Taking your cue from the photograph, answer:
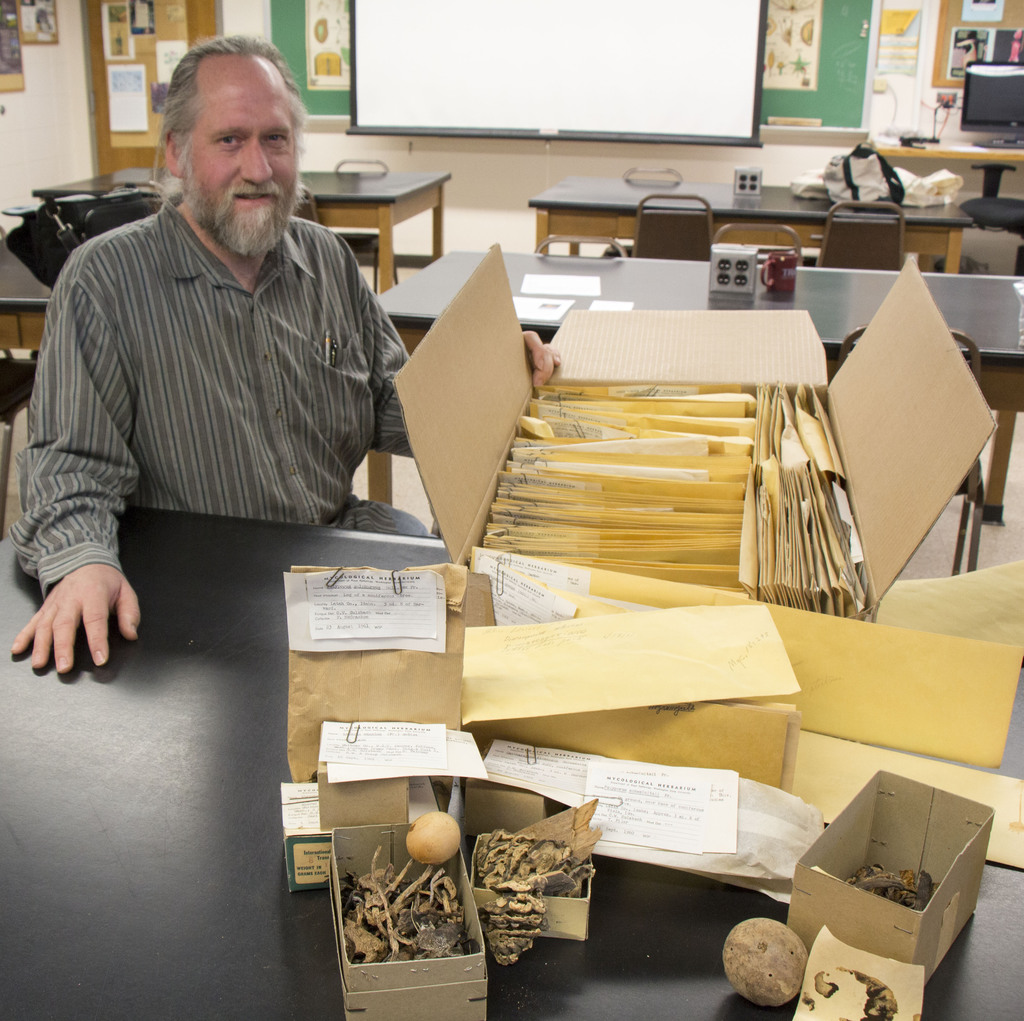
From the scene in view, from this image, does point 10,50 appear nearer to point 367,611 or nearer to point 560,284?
point 560,284

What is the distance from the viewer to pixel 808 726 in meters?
0.86

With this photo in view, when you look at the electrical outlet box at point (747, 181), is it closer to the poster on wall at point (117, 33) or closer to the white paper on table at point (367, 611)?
the white paper on table at point (367, 611)

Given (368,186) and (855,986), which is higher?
(368,186)

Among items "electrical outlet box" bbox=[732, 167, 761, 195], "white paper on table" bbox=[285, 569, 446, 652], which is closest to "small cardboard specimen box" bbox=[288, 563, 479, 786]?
"white paper on table" bbox=[285, 569, 446, 652]

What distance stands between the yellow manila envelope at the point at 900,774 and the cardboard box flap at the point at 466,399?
348 mm

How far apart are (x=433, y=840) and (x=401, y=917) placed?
0.16 feet

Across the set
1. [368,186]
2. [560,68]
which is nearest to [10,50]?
[368,186]

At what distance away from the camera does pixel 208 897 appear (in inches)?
27.9

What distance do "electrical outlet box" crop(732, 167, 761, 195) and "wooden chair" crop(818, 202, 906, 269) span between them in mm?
786

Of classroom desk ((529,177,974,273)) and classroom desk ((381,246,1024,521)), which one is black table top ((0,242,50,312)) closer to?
classroom desk ((381,246,1024,521))

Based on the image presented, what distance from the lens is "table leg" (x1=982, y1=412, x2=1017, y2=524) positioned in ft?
10.0

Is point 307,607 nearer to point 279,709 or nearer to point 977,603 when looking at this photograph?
point 279,709

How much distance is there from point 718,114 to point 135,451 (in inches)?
222

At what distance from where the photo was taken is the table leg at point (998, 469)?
10.0ft
